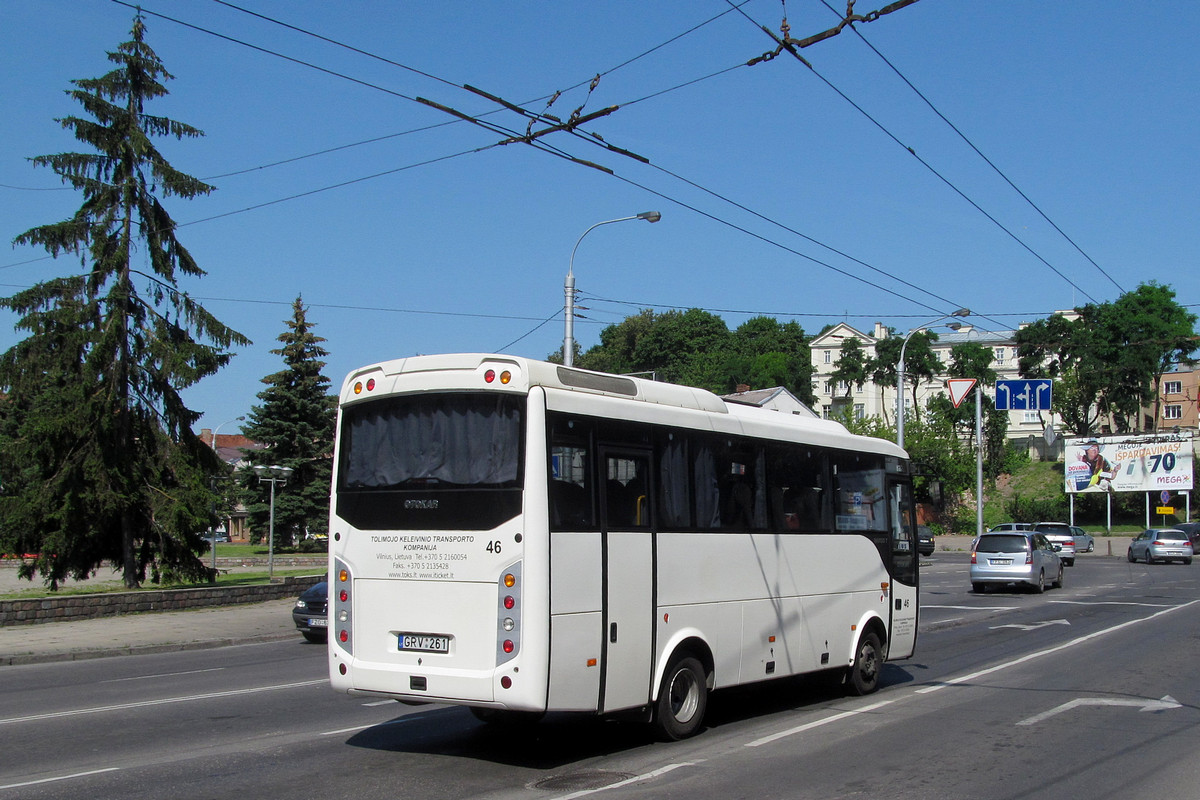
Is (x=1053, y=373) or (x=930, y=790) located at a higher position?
(x=1053, y=373)

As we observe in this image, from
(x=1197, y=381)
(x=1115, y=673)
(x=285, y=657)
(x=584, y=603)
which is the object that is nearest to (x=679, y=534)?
(x=584, y=603)

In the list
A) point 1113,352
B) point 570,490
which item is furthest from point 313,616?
point 1113,352

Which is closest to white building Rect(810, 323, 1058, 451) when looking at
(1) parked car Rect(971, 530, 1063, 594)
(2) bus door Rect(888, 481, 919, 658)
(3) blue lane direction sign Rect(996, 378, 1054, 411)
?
(3) blue lane direction sign Rect(996, 378, 1054, 411)

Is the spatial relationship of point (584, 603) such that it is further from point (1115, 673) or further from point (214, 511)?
point (214, 511)

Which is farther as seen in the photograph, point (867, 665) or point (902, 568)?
point (902, 568)

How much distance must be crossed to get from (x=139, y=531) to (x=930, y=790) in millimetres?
25548

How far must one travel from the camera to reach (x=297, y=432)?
60.6 meters

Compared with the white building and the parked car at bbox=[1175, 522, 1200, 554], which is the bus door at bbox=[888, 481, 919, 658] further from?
the white building

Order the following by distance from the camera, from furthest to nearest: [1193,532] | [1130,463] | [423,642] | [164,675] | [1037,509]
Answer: [1037,509], [1130,463], [1193,532], [164,675], [423,642]

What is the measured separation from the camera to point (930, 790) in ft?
24.0

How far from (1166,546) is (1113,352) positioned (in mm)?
44020

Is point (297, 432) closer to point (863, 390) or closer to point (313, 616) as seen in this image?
point (313, 616)

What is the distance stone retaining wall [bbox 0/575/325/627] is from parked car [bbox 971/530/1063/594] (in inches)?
718

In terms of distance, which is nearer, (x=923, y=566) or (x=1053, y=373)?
(x=923, y=566)
